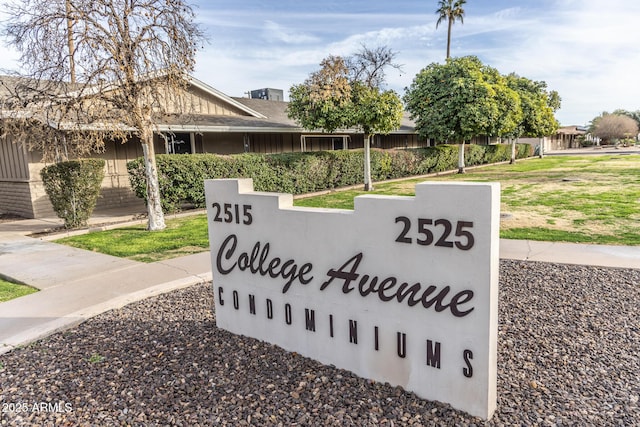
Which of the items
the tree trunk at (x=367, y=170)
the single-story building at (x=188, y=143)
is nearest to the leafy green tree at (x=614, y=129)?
the single-story building at (x=188, y=143)

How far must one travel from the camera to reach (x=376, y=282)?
3154 mm

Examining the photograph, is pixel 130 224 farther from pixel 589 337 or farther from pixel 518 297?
pixel 589 337

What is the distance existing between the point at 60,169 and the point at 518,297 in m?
9.87

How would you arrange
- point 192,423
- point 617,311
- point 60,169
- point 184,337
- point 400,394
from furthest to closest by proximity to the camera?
point 60,169 → point 617,311 → point 184,337 → point 400,394 → point 192,423

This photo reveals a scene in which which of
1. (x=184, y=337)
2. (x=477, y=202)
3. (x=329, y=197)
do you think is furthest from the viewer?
(x=329, y=197)

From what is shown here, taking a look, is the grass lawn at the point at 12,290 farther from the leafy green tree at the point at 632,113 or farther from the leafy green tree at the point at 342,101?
the leafy green tree at the point at 632,113

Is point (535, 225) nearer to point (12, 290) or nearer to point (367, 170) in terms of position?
point (367, 170)

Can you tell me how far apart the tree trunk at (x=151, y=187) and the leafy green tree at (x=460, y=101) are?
1784 cm

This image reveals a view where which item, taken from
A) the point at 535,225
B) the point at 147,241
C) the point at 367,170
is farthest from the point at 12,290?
the point at 367,170

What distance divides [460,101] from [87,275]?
21.2 meters

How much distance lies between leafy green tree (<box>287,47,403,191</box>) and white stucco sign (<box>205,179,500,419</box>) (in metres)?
12.4

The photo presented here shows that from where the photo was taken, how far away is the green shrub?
32.1 feet

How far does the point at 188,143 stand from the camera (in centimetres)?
1622

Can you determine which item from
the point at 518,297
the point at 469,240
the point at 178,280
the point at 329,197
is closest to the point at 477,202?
the point at 469,240
